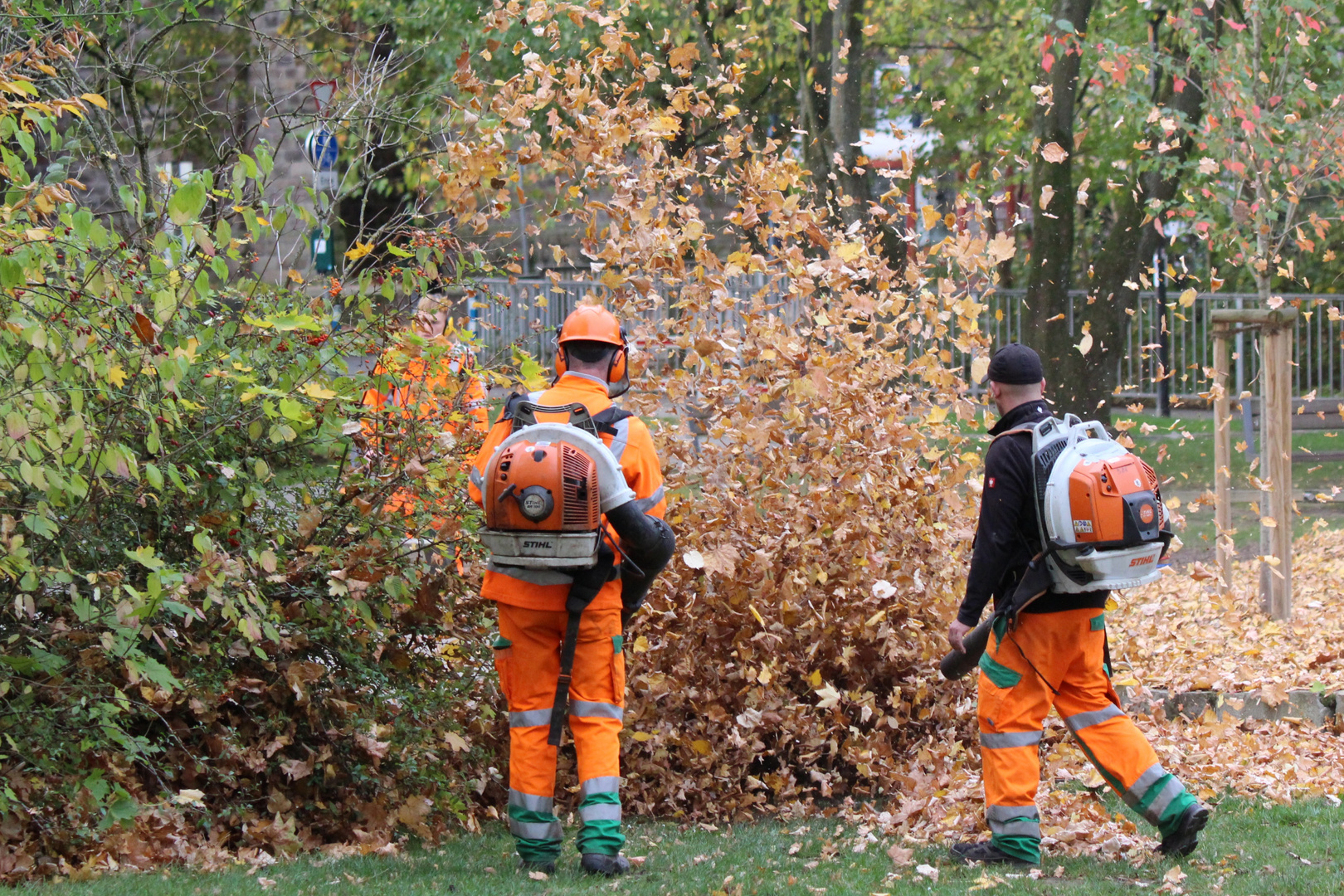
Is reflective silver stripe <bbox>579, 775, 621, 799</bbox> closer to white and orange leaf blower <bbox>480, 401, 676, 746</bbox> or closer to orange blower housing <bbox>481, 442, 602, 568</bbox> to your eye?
Answer: white and orange leaf blower <bbox>480, 401, 676, 746</bbox>

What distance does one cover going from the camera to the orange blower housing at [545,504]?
4676 mm

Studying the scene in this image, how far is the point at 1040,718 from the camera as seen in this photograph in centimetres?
501

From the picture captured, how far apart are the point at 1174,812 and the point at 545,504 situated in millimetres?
2476

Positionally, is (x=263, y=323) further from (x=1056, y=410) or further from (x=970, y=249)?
(x=1056, y=410)

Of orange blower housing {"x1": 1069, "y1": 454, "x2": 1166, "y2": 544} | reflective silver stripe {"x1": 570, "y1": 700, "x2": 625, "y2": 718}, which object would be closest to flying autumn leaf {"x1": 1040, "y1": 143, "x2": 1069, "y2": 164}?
orange blower housing {"x1": 1069, "y1": 454, "x2": 1166, "y2": 544}

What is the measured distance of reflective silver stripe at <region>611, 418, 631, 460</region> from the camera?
4957mm

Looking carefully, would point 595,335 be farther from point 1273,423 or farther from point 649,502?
point 1273,423

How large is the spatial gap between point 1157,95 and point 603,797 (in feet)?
43.8

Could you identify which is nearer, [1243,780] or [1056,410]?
[1243,780]

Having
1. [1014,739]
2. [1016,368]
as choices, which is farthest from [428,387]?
[1014,739]

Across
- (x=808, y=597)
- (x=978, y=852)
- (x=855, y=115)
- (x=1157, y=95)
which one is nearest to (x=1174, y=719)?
(x=808, y=597)

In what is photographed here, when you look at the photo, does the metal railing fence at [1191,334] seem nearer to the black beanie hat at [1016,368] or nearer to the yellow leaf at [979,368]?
the yellow leaf at [979,368]

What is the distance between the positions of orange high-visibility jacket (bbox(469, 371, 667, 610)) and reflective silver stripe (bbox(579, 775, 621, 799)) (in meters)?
0.61

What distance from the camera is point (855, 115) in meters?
14.2
